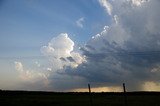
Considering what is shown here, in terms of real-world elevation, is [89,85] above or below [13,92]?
below

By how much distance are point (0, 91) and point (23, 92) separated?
622 centimetres

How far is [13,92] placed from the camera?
269ft
